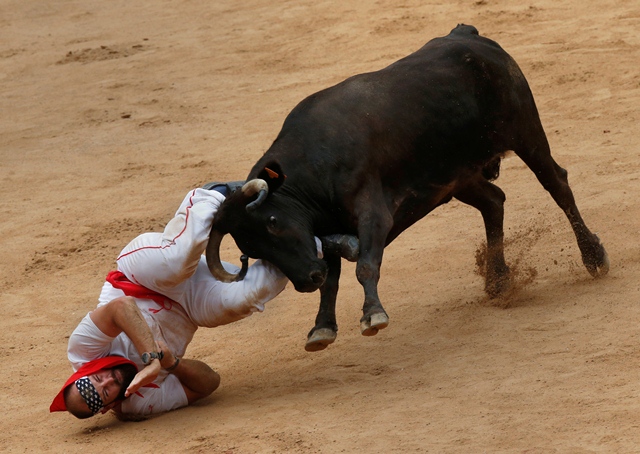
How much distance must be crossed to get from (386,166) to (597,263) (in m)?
1.65

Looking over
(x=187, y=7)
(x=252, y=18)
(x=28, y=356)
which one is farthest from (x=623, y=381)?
(x=187, y=7)

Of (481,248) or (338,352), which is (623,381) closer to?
(338,352)

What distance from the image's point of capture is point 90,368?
18.6ft

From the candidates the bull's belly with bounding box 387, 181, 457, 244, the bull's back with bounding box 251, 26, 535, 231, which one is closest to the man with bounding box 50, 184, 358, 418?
the bull's back with bounding box 251, 26, 535, 231

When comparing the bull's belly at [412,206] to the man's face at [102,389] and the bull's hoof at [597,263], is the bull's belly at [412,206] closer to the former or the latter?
the bull's hoof at [597,263]

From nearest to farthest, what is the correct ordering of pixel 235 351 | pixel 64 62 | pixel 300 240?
pixel 300 240 < pixel 235 351 < pixel 64 62

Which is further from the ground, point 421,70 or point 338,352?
point 421,70

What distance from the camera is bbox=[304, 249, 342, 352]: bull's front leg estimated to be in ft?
18.4

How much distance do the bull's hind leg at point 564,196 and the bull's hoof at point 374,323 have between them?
202 centimetres

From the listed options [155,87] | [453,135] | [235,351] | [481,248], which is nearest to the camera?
[453,135]

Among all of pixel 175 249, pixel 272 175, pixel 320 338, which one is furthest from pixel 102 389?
pixel 272 175

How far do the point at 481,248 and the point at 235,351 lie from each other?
1.88 metres

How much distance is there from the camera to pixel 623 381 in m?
4.96

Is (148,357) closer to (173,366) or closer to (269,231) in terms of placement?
(173,366)
